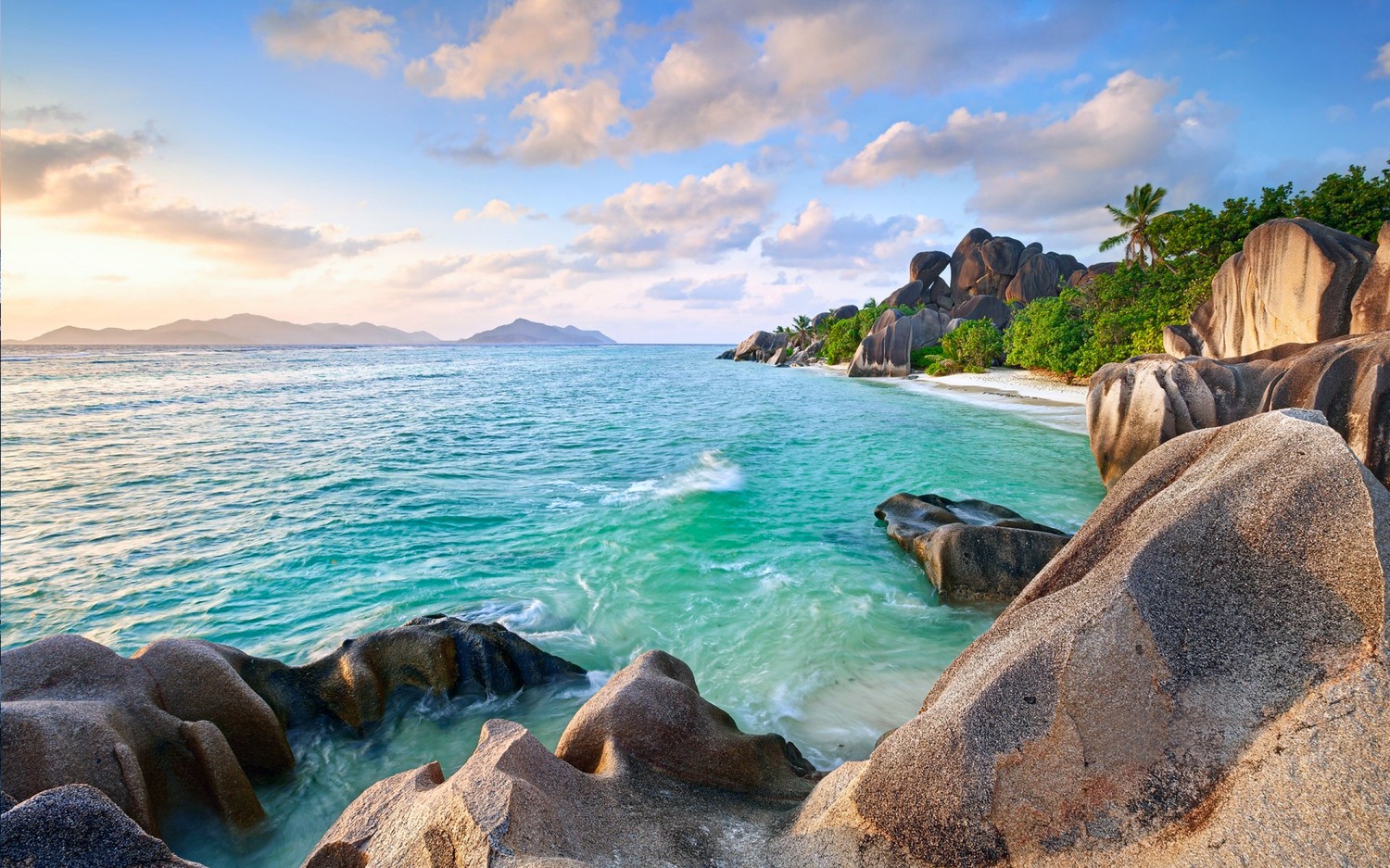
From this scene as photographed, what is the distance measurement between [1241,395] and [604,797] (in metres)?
13.8

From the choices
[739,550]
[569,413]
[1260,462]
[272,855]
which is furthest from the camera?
[569,413]

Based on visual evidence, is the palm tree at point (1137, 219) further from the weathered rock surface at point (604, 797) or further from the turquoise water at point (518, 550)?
the weathered rock surface at point (604, 797)

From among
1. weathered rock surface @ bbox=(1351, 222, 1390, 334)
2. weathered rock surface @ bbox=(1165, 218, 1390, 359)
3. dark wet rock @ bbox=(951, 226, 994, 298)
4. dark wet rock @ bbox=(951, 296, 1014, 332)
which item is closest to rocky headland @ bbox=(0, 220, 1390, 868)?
weathered rock surface @ bbox=(1351, 222, 1390, 334)

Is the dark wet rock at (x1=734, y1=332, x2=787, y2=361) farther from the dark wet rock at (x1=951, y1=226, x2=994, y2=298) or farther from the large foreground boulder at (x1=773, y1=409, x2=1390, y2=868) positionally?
the large foreground boulder at (x1=773, y1=409, x2=1390, y2=868)

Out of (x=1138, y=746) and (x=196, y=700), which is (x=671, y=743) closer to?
(x=1138, y=746)

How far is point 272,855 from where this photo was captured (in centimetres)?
Result: 525

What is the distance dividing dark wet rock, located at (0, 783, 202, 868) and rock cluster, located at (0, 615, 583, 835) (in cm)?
229

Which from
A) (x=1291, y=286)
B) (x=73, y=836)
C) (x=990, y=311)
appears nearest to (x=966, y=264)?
(x=990, y=311)

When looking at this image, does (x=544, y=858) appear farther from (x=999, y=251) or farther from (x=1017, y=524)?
(x=999, y=251)

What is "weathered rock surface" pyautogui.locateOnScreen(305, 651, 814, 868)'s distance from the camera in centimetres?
283

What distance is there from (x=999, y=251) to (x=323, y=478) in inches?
2740

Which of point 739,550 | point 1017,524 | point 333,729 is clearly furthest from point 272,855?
point 1017,524

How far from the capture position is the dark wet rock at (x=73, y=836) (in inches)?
94.1

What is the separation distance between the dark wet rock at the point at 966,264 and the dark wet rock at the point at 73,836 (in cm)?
7711
